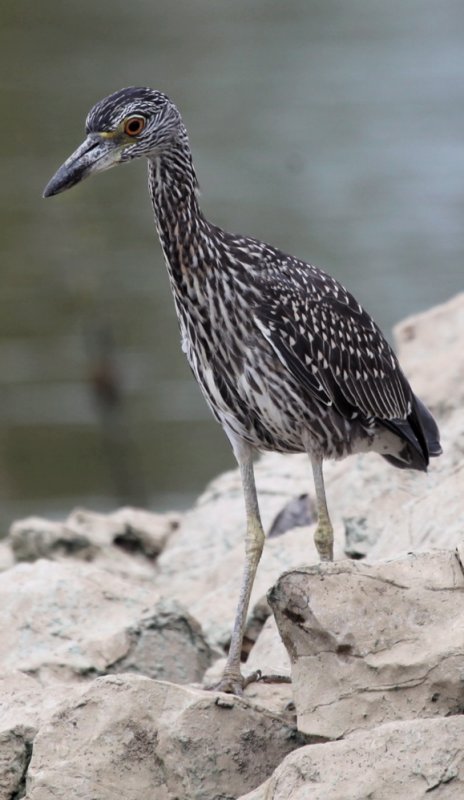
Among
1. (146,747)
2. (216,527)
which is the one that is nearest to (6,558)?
(216,527)

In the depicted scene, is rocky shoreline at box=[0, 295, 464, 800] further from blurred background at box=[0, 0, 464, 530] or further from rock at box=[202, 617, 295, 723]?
blurred background at box=[0, 0, 464, 530]

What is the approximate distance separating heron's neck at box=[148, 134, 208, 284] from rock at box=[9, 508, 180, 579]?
2.16 m

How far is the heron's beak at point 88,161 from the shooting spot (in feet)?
21.8

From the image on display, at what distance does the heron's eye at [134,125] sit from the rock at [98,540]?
2596 millimetres

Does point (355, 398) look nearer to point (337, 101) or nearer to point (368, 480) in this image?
point (368, 480)

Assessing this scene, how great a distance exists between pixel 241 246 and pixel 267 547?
1656 mm

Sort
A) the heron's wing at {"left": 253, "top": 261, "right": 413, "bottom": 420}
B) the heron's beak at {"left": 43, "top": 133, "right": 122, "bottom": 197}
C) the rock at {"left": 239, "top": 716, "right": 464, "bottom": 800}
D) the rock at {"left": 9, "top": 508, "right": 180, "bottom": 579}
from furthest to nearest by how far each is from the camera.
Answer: the rock at {"left": 9, "top": 508, "right": 180, "bottom": 579} < the heron's wing at {"left": 253, "top": 261, "right": 413, "bottom": 420} < the heron's beak at {"left": 43, "top": 133, "right": 122, "bottom": 197} < the rock at {"left": 239, "top": 716, "right": 464, "bottom": 800}

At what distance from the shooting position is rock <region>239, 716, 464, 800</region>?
4.73 meters

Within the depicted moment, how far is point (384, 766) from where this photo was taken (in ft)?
15.7

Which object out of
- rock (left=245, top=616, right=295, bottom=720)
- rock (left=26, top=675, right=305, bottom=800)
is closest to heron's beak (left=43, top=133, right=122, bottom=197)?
rock (left=245, top=616, right=295, bottom=720)

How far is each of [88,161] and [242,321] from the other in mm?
859

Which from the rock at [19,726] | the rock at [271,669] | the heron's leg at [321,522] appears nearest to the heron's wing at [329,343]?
the heron's leg at [321,522]

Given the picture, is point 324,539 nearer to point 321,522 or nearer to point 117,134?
point 321,522

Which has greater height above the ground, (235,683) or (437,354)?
(437,354)
